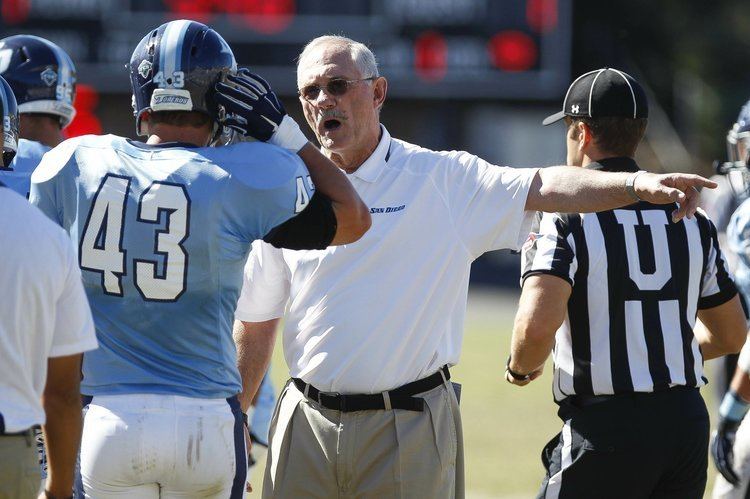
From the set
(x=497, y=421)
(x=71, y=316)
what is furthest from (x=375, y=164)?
(x=497, y=421)

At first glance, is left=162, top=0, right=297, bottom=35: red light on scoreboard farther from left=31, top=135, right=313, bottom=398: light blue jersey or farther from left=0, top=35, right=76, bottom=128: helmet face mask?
left=31, top=135, right=313, bottom=398: light blue jersey

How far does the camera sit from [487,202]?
3.90 m

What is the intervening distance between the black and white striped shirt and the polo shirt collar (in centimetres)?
55

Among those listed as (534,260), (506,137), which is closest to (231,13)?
(506,137)

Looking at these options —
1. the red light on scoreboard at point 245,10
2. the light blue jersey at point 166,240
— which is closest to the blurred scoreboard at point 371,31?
the red light on scoreboard at point 245,10

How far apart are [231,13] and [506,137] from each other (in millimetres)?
7773

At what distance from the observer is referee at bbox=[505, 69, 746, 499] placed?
13.1 feet

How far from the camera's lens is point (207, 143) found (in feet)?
11.0

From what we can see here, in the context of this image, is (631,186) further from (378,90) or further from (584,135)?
(378,90)

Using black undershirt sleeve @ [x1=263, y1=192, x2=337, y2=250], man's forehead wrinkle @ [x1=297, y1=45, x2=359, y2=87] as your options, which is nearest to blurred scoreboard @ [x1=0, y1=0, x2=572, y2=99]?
man's forehead wrinkle @ [x1=297, y1=45, x2=359, y2=87]

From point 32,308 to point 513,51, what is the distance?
609 inches

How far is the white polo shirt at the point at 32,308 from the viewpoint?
2807 millimetres

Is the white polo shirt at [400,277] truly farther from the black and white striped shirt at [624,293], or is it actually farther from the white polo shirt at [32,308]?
the white polo shirt at [32,308]

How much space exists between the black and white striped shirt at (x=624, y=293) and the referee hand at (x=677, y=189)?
2.19ft
